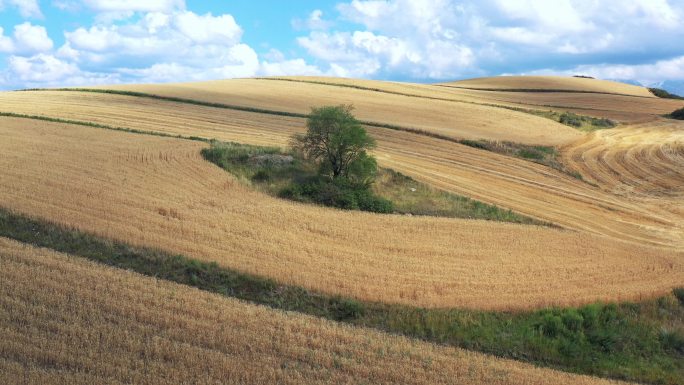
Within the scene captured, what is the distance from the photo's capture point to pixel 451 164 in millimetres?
41219

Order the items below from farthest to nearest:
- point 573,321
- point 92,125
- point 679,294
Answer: point 92,125 < point 679,294 < point 573,321

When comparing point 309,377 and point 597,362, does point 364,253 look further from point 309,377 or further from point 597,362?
point 309,377

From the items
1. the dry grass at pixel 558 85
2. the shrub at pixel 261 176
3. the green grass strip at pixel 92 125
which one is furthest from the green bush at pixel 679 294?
the dry grass at pixel 558 85

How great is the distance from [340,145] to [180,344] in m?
20.1

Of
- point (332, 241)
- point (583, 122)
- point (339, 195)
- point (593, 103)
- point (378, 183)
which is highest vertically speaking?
point (593, 103)

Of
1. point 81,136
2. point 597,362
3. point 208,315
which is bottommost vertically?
point 597,362

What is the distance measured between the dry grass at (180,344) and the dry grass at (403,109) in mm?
39764

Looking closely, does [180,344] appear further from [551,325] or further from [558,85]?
[558,85]

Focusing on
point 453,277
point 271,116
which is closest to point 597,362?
point 453,277

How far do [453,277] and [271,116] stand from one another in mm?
38814

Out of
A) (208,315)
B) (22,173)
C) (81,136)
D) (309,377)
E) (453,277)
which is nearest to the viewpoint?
(309,377)

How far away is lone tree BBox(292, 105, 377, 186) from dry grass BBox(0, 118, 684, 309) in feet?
15.7

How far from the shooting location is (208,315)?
44.5ft

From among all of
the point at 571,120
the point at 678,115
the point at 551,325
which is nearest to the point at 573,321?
the point at 551,325
